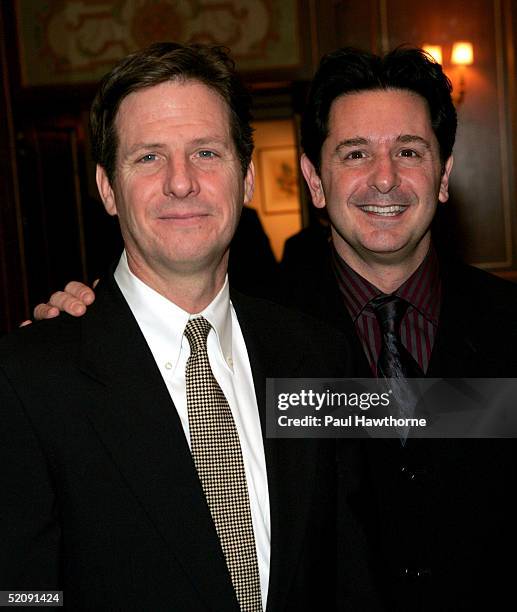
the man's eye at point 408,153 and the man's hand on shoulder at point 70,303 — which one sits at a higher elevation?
the man's eye at point 408,153

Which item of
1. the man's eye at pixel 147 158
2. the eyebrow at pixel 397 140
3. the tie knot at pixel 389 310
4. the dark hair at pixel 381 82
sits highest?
the dark hair at pixel 381 82

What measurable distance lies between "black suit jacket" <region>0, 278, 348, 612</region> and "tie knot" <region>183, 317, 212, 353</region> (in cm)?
10

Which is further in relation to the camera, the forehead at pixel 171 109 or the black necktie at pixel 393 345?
the black necktie at pixel 393 345

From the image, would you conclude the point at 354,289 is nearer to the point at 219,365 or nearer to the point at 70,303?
the point at 219,365

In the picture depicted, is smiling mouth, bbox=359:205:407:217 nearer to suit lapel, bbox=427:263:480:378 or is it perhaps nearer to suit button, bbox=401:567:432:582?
suit lapel, bbox=427:263:480:378

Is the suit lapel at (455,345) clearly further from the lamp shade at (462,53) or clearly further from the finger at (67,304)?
the lamp shade at (462,53)

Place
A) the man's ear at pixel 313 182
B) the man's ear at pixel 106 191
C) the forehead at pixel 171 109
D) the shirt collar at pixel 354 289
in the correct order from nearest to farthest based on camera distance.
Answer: the forehead at pixel 171 109
the man's ear at pixel 106 191
the shirt collar at pixel 354 289
the man's ear at pixel 313 182

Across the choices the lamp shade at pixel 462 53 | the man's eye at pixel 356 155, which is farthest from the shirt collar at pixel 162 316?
the lamp shade at pixel 462 53

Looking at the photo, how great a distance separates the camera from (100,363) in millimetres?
1467

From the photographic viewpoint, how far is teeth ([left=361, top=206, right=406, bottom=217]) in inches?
76.0

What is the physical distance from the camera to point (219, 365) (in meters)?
1.62

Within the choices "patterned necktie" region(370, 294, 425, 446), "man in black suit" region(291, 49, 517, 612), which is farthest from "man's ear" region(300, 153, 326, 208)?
"patterned necktie" region(370, 294, 425, 446)

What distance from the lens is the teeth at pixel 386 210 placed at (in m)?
1.93

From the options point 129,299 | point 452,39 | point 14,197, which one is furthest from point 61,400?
point 452,39
